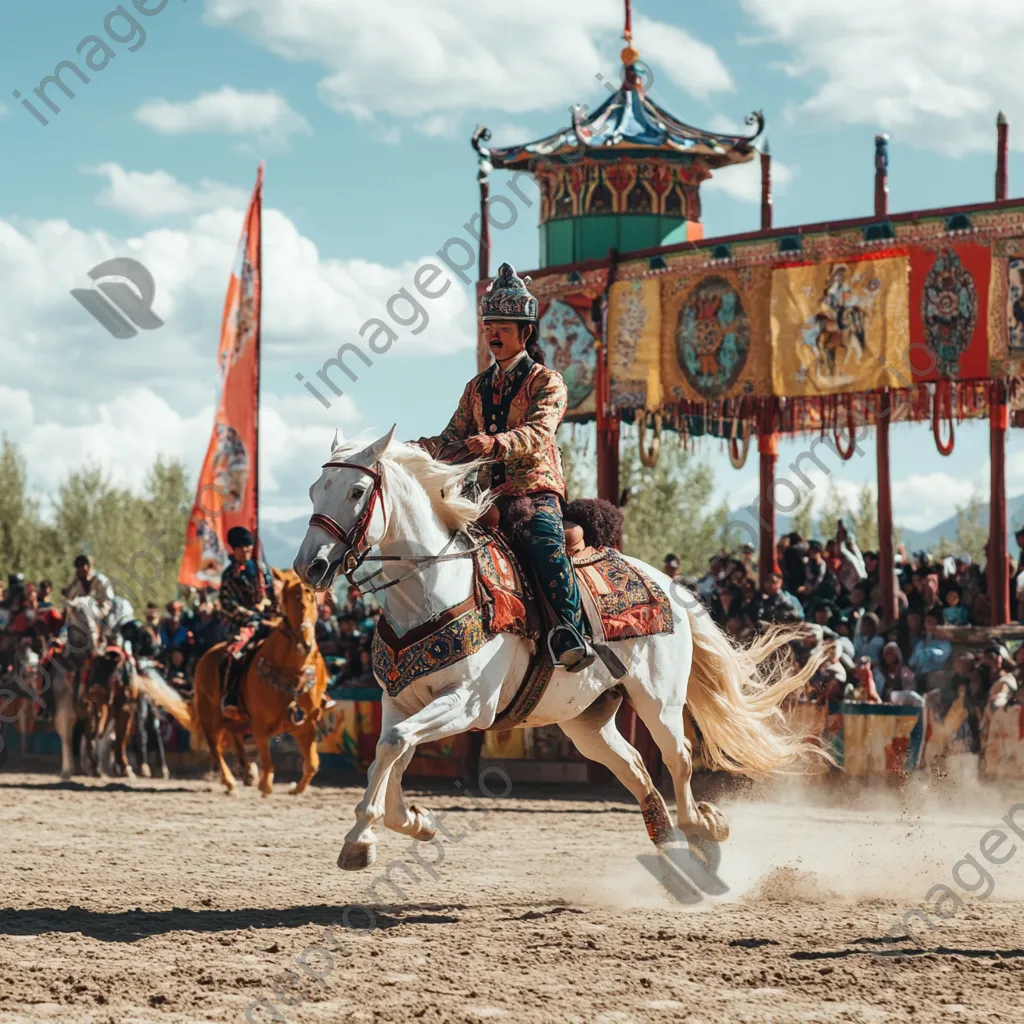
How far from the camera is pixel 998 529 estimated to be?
15.3 m

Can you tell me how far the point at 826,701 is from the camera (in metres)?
14.2

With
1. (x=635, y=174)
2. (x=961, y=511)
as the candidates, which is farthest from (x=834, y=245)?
(x=961, y=511)

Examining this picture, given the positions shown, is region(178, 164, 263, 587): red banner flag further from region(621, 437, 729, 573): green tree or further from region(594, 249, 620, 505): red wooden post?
region(621, 437, 729, 573): green tree

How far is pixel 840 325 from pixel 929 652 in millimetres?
3381

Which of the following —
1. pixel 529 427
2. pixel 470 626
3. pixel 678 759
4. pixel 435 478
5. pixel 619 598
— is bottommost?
pixel 678 759

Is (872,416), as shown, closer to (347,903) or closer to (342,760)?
(342,760)

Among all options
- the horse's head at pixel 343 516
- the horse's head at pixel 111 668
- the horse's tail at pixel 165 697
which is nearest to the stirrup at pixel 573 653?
the horse's head at pixel 343 516

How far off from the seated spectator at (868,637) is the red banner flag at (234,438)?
7.75 metres

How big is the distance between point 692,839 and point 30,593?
14678 mm

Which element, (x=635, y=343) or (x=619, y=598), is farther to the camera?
(x=635, y=343)

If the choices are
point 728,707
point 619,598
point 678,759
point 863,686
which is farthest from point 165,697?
point 619,598

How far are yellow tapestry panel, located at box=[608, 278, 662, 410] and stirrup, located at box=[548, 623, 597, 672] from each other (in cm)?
909

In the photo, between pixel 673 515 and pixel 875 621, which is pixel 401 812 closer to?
pixel 875 621

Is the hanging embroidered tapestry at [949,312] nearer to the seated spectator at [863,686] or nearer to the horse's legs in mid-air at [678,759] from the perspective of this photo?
the seated spectator at [863,686]
